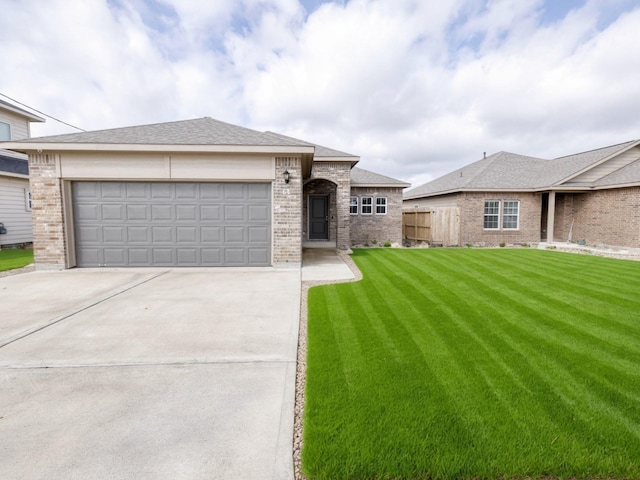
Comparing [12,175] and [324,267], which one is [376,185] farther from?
[12,175]

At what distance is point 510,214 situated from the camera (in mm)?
17531

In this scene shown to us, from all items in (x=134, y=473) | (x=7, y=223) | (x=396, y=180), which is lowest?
(x=134, y=473)

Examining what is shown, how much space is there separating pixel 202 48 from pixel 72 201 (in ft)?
27.1

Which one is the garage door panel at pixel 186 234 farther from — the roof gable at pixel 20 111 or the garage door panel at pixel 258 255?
the roof gable at pixel 20 111

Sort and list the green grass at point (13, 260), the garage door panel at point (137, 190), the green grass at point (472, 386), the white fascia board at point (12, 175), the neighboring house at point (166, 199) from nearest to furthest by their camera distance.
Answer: the green grass at point (472, 386) → the neighboring house at point (166, 199) → the garage door panel at point (137, 190) → the green grass at point (13, 260) → the white fascia board at point (12, 175)

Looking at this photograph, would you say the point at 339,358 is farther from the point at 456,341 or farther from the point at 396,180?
the point at 396,180

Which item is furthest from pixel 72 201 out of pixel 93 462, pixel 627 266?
pixel 627 266

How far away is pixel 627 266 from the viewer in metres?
10.1

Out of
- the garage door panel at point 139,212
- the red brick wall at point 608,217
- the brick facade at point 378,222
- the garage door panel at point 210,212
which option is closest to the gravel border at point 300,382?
the garage door panel at point 210,212

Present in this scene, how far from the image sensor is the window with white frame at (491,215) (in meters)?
17.5

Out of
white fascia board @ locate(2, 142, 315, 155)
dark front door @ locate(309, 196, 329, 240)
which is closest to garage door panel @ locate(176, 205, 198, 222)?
white fascia board @ locate(2, 142, 315, 155)

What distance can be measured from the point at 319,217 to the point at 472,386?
43.8 feet

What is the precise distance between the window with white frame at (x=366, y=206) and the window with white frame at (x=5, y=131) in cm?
1837

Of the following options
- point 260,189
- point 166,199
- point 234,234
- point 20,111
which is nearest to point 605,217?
point 260,189
